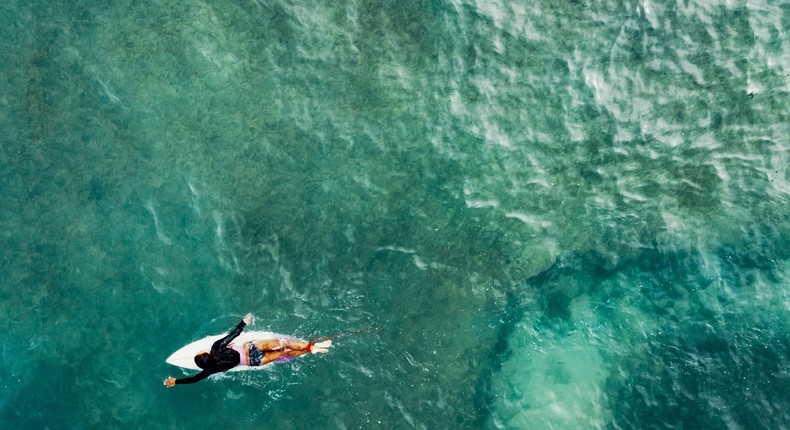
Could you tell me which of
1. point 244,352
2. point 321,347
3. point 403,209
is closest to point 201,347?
point 244,352

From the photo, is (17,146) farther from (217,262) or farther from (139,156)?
(217,262)

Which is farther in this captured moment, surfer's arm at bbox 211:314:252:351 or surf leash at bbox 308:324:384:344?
surf leash at bbox 308:324:384:344

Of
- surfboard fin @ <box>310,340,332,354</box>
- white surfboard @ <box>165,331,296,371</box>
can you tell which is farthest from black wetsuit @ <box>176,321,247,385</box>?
surfboard fin @ <box>310,340,332,354</box>

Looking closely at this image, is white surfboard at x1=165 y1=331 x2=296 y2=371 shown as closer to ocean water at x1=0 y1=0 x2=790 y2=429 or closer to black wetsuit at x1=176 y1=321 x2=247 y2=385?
ocean water at x1=0 y1=0 x2=790 y2=429

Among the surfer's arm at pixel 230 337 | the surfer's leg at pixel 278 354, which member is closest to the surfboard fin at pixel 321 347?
the surfer's leg at pixel 278 354

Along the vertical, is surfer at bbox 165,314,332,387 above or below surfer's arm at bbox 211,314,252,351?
below

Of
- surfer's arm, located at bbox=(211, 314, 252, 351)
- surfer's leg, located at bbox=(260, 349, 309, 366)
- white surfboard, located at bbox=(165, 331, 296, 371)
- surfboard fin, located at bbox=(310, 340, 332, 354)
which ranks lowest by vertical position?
white surfboard, located at bbox=(165, 331, 296, 371)

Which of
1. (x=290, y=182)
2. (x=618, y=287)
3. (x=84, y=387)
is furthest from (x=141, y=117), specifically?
(x=618, y=287)

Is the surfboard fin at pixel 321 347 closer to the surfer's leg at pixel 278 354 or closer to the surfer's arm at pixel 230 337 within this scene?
the surfer's leg at pixel 278 354
